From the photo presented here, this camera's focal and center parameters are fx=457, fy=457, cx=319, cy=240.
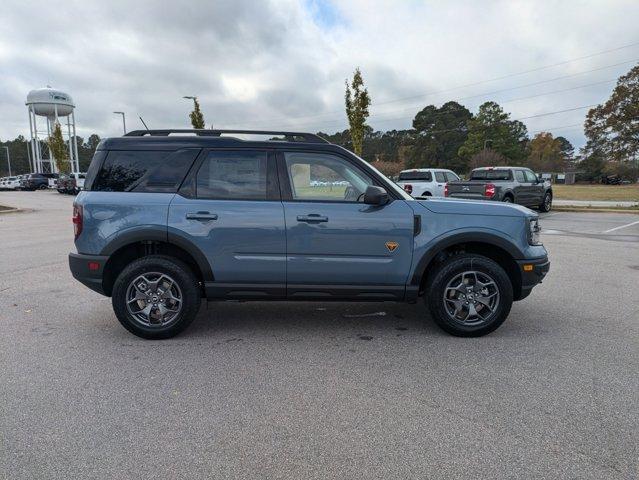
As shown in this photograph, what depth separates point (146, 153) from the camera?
4.47 meters

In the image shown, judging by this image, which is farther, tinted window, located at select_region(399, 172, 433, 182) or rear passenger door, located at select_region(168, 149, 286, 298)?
tinted window, located at select_region(399, 172, 433, 182)

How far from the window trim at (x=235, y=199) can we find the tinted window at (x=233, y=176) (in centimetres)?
2

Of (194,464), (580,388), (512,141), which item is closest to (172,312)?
(194,464)

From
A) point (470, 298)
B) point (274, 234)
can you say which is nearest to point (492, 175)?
point (470, 298)

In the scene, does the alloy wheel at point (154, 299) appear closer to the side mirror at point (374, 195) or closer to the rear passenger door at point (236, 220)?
the rear passenger door at point (236, 220)

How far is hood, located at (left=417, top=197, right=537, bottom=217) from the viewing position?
14.4 feet

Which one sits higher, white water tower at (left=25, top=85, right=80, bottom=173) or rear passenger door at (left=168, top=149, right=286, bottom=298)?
white water tower at (left=25, top=85, right=80, bottom=173)

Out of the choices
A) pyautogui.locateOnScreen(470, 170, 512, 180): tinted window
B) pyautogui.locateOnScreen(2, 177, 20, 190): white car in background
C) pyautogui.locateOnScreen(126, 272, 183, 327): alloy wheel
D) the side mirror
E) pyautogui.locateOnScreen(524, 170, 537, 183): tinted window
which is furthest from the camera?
pyautogui.locateOnScreen(2, 177, 20, 190): white car in background

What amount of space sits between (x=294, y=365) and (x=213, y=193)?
5.88 ft

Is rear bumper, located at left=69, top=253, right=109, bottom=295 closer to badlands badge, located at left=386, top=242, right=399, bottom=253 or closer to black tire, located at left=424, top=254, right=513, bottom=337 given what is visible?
badlands badge, located at left=386, top=242, right=399, bottom=253

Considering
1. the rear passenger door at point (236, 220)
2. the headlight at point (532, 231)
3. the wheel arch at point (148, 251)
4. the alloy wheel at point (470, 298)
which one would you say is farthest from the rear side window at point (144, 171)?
the headlight at point (532, 231)

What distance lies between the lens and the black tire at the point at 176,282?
4.36m

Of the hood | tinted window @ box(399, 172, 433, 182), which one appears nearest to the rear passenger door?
the hood

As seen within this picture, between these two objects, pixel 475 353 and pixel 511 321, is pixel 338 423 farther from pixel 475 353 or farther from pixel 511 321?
pixel 511 321
